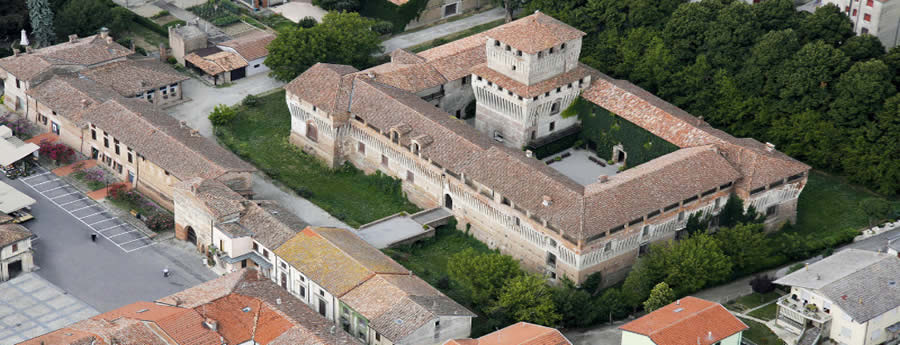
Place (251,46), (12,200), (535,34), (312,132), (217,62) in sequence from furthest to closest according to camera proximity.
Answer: (251,46) → (217,62) → (312,132) → (535,34) → (12,200)

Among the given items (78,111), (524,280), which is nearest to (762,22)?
(524,280)

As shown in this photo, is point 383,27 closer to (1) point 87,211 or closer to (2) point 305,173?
(2) point 305,173

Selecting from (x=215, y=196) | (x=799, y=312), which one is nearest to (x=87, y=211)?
(x=215, y=196)

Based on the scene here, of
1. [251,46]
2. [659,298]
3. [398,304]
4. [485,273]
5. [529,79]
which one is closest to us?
[398,304]

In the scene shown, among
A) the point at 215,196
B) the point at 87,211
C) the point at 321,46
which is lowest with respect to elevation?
the point at 87,211

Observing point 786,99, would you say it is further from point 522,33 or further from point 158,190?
point 158,190

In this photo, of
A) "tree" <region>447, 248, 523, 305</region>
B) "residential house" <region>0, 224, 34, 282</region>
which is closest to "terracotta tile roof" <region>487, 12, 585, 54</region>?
"tree" <region>447, 248, 523, 305</region>

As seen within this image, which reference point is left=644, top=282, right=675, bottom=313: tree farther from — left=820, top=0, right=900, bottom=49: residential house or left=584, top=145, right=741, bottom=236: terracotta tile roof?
left=820, top=0, right=900, bottom=49: residential house
